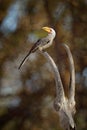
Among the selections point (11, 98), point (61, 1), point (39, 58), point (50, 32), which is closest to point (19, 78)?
point (11, 98)

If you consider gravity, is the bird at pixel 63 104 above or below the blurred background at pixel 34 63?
above

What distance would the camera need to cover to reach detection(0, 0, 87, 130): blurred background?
11.3 feet

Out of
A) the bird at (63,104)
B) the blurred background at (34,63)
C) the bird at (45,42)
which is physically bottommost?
the blurred background at (34,63)

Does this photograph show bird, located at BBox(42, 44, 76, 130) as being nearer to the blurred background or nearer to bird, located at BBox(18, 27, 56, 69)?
bird, located at BBox(18, 27, 56, 69)

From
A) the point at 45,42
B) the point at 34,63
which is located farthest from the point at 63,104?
the point at 34,63

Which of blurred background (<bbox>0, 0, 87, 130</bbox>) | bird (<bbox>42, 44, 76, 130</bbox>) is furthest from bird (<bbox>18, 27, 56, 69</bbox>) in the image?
blurred background (<bbox>0, 0, 87, 130</bbox>)

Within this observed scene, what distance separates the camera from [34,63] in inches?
141

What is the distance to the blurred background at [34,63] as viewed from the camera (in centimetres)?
345

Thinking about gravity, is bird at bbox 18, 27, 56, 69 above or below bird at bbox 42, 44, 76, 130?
above

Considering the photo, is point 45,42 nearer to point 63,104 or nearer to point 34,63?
point 63,104

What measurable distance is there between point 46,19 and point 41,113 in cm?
87

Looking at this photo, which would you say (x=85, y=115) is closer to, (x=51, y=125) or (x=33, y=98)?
(x=51, y=125)

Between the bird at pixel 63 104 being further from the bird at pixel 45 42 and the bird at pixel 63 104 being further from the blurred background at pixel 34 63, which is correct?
the blurred background at pixel 34 63

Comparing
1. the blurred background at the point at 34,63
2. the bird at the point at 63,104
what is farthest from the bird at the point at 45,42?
the blurred background at the point at 34,63
